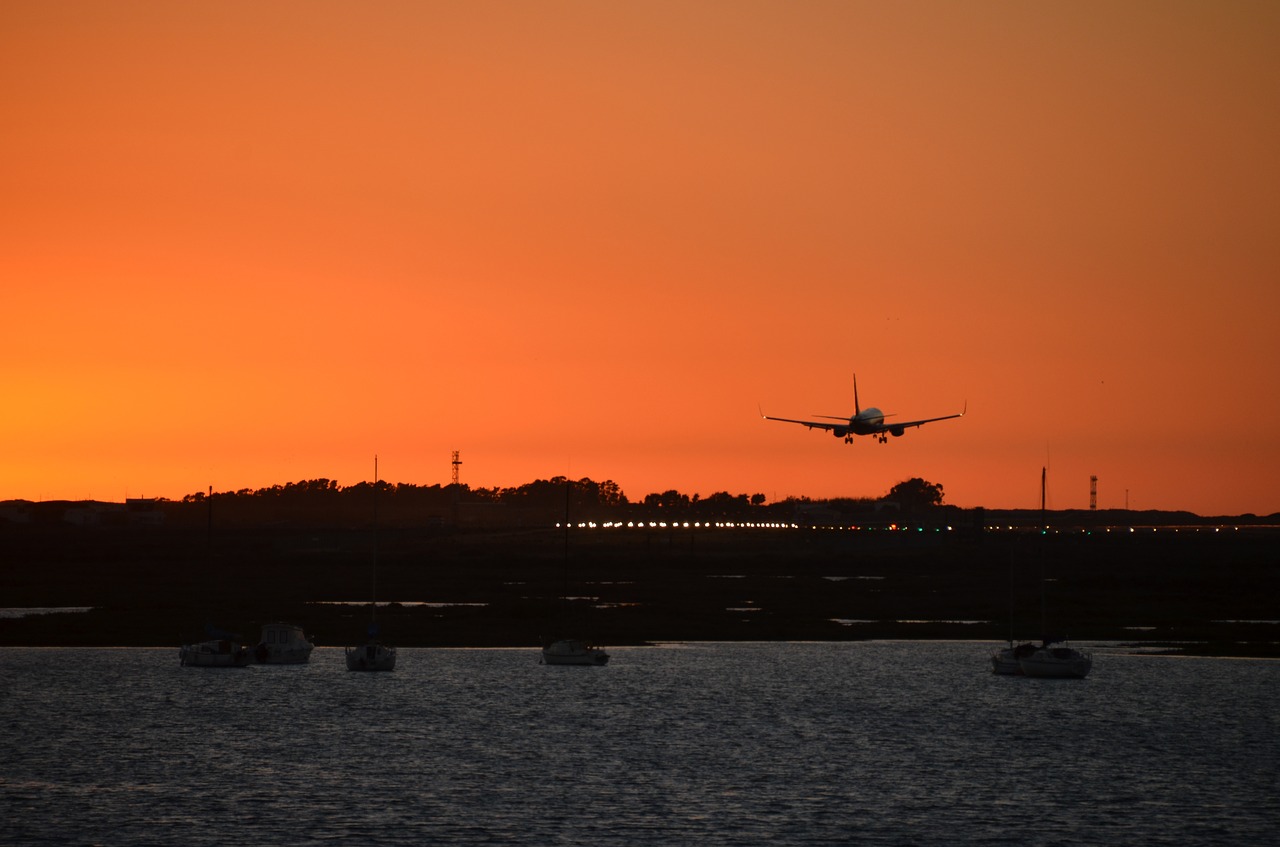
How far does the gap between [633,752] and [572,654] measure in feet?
108

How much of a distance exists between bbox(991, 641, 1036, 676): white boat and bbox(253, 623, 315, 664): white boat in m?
53.1

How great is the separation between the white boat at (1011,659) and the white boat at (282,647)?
5314 centimetres

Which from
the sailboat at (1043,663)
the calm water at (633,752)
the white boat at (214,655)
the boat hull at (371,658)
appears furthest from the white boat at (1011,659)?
the white boat at (214,655)

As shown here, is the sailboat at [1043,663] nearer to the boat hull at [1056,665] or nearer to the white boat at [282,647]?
the boat hull at [1056,665]

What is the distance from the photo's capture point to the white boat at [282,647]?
114562mm

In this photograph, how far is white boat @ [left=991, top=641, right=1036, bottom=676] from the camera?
113 metres

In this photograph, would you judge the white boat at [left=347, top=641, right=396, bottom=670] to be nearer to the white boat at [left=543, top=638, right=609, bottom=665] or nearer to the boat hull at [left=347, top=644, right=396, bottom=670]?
the boat hull at [left=347, top=644, right=396, bottom=670]

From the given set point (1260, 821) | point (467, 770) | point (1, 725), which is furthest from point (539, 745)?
point (1260, 821)

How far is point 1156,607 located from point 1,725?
11992 centimetres

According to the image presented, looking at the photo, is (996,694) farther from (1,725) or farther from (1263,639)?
(1,725)

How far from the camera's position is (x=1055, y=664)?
110688 millimetres

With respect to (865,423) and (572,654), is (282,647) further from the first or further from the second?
(865,423)

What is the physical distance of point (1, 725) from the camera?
85812 mm

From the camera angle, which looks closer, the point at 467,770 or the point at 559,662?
the point at 467,770
